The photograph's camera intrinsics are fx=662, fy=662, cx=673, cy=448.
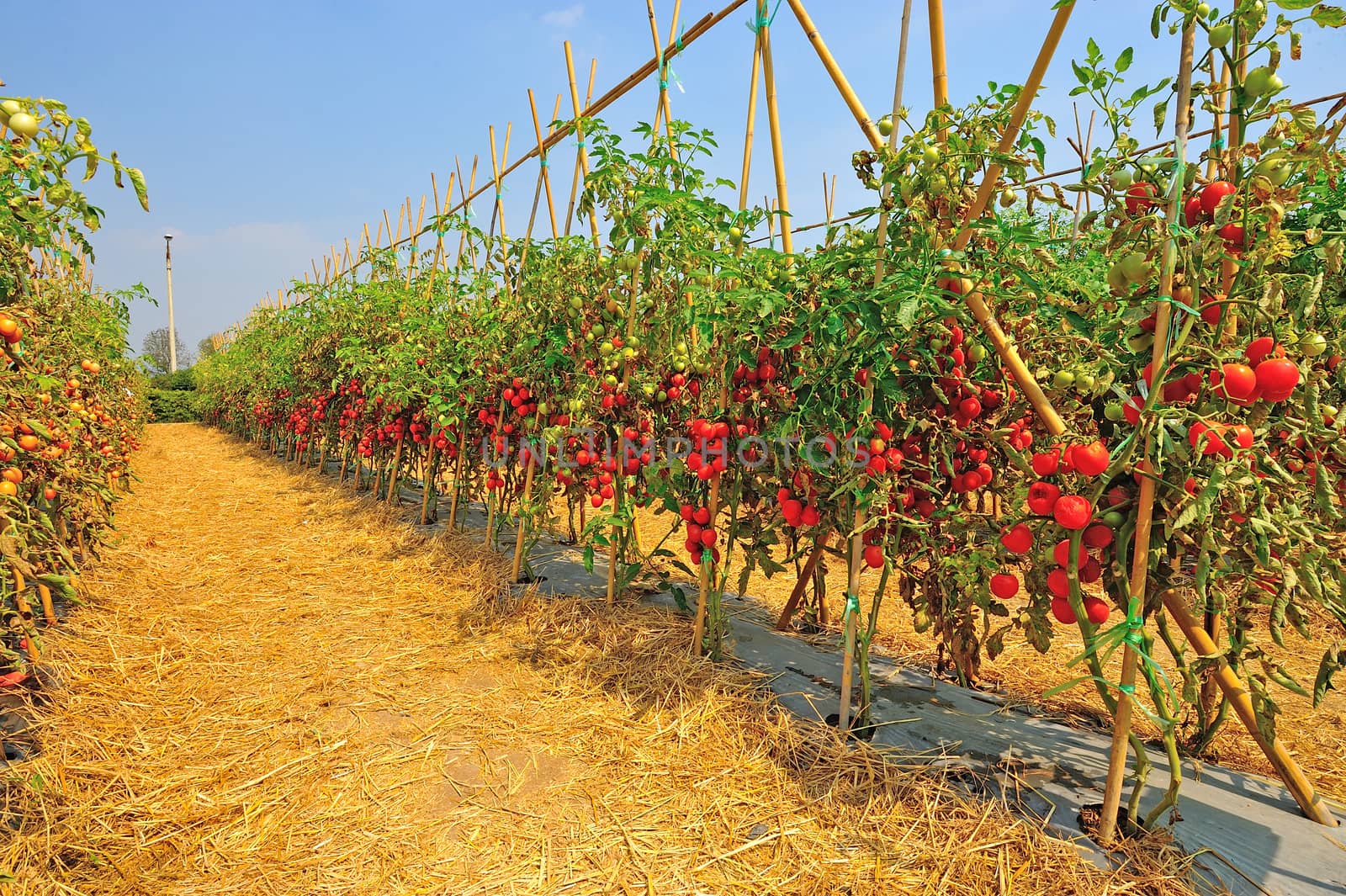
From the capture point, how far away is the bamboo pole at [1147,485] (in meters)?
1.20

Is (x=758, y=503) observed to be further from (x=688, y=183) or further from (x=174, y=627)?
(x=174, y=627)

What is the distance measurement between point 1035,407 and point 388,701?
2326mm

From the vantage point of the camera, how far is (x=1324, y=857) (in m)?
1.42

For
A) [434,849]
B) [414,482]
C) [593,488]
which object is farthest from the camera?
[414,482]

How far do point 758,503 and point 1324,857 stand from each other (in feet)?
5.41

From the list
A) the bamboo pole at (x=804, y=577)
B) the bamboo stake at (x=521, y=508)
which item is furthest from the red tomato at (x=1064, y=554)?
the bamboo stake at (x=521, y=508)

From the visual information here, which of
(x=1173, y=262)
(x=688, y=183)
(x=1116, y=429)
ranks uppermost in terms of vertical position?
(x=688, y=183)

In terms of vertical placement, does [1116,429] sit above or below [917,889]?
above

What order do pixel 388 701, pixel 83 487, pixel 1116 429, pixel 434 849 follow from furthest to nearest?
pixel 83 487 < pixel 388 701 < pixel 434 849 < pixel 1116 429

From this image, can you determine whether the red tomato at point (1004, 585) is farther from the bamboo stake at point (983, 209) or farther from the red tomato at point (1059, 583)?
the bamboo stake at point (983, 209)

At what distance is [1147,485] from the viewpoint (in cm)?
129

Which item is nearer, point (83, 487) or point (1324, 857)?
point (1324, 857)

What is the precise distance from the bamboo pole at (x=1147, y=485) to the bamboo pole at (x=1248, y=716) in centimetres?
11

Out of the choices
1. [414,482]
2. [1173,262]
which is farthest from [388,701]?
[414,482]
